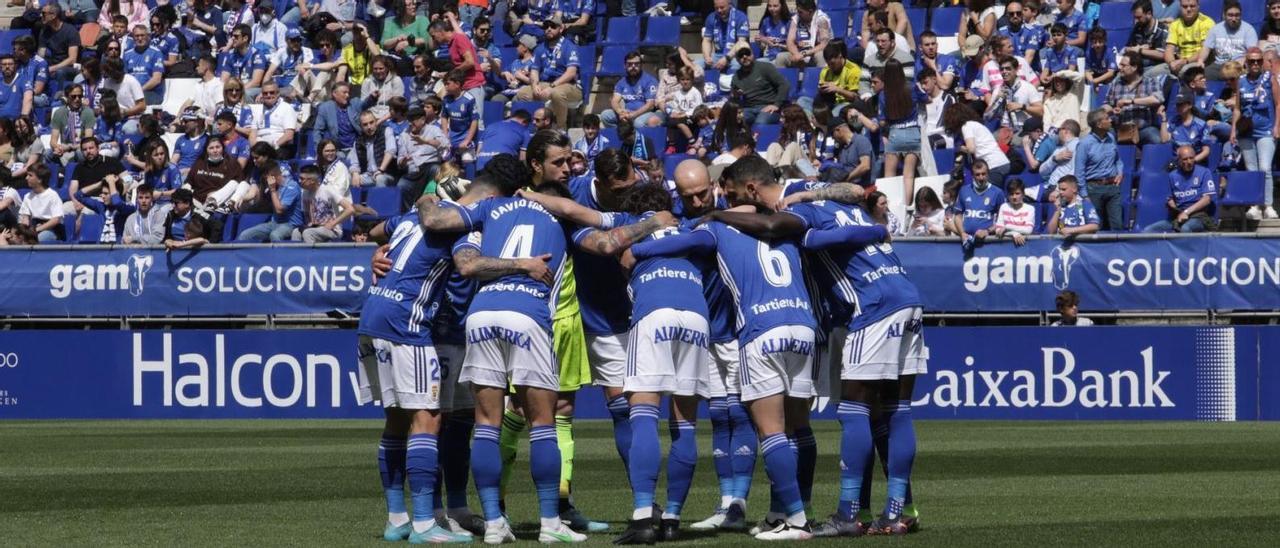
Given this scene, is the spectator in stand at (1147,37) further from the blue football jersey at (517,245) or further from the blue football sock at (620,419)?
the blue football jersey at (517,245)

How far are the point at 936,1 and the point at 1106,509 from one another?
52.2ft

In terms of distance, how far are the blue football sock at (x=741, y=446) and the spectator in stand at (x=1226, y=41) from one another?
1455 centimetres

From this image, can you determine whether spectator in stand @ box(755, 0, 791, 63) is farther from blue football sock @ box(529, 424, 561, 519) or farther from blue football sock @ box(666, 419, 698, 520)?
blue football sock @ box(529, 424, 561, 519)

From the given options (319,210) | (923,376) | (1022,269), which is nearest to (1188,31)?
(1022,269)

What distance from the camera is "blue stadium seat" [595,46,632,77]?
26.9 meters

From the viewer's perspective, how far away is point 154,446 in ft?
58.0

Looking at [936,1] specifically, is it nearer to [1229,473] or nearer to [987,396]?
[987,396]

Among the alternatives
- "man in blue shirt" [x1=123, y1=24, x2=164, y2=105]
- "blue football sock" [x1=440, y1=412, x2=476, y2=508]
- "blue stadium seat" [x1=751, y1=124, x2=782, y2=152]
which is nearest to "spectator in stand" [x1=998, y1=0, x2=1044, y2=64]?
"blue stadium seat" [x1=751, y1=124, x2=782, y2=152]

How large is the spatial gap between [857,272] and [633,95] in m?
16.3

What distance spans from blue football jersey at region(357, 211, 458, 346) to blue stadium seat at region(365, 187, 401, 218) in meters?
15.0

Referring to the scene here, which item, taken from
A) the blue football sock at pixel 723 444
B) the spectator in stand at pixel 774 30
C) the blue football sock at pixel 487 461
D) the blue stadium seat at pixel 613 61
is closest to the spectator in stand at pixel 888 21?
the spectator in stand at pixel 774 30

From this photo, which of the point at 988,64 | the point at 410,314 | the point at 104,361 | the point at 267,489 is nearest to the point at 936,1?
the point at 988,64

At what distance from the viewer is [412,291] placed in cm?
931

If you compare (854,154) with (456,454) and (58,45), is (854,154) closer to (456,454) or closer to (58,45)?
(456,454)
